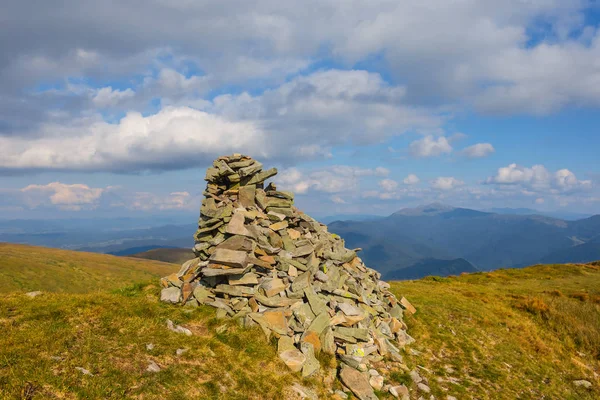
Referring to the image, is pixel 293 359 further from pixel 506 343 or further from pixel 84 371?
pixel 506 343

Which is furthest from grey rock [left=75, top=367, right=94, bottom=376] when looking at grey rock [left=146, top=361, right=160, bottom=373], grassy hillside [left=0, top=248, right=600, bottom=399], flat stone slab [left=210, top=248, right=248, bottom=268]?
flat stone slab [left=210, top=248, right=248, bottom=268]

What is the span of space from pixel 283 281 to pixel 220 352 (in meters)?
6.51

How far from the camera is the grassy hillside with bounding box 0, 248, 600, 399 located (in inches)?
416

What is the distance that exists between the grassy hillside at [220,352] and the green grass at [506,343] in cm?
9

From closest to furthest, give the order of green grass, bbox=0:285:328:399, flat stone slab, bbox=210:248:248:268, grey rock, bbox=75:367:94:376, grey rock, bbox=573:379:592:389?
green grass, bbox=0:285:328:399, grey rock, bbox=75:367:94:376, flat stone slab, bbox=210:248:248:268, grey rock, bbox=573:379:592:389

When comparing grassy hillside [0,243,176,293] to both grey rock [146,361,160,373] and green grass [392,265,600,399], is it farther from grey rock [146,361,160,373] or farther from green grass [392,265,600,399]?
green grass [392,265,600,399]

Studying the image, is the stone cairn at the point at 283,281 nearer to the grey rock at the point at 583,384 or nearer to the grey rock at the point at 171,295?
the grey rock at the point at 171,295

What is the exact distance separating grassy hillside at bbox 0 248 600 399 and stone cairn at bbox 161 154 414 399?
1.08 m

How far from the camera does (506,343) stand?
2333 centimetres

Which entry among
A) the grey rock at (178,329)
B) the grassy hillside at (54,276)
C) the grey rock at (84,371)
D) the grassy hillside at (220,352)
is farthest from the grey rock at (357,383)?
the grassy hillside at (54,276)

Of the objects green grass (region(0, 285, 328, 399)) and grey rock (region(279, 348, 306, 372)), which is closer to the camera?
green grass (region(0, 285, 328, 399))

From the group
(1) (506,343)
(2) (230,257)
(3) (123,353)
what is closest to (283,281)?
(2) (230,257)

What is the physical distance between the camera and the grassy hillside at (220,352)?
10555mm

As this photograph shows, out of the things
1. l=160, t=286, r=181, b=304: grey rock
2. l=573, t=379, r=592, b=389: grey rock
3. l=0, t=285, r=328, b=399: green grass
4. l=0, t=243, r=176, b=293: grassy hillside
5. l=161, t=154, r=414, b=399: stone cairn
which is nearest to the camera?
l=0, t=285, r=328, b=399: green grass
